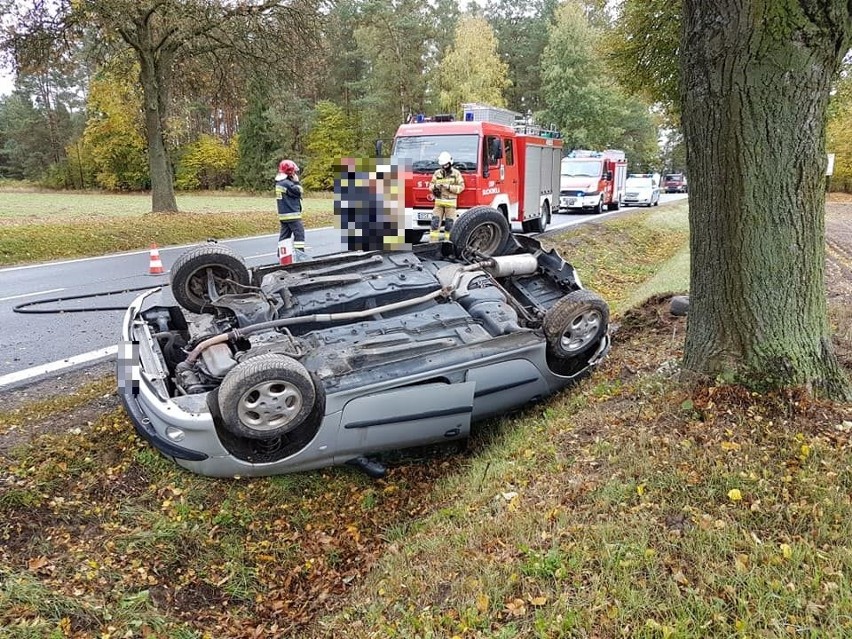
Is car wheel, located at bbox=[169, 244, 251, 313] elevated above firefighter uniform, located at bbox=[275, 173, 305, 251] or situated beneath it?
situated beneath

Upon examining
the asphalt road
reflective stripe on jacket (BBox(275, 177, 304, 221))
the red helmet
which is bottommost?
the asphalt road

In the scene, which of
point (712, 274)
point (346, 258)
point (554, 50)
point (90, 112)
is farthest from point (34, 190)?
point (712, 274)

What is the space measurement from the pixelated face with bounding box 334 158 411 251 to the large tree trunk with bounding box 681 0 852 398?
282 cm

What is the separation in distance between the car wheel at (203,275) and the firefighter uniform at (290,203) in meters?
3.56

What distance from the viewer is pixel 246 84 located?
1780cm

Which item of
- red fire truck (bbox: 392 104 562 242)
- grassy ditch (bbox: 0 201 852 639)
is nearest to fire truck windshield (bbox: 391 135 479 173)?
red fire truck (bbox: 392 104 562 242)

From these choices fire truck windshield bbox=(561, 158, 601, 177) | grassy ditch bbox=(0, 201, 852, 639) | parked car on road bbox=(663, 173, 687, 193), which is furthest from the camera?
parked car on road bbox=(663, 173, 687, 193)

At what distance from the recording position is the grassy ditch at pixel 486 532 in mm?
2457

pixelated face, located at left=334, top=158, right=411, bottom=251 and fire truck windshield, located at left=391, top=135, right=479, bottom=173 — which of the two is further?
fire truck windshield, located at left=391, top=135, right=479, bottom=173

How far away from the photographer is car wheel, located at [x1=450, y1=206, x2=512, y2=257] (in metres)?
6.02

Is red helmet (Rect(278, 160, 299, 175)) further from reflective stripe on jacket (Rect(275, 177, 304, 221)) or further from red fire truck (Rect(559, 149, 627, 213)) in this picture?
red fire truck (Rect(559, 149, 627, 213))

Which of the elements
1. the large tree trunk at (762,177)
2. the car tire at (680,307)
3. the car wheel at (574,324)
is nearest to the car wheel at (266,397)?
the car wheel at (574,324)

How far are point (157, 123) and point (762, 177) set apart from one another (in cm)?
1714

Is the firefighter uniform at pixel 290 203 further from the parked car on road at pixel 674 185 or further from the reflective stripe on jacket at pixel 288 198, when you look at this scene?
the parked car on road at pixel 674 185
